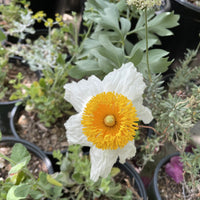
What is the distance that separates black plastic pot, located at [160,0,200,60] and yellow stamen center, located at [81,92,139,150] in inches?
18.2

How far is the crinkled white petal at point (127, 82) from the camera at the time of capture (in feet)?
1.65

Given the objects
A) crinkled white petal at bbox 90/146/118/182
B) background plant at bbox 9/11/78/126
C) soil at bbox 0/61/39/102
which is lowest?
soil at bbox 0/61/39/102

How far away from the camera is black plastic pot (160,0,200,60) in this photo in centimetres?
78

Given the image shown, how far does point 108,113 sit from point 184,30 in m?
0.51

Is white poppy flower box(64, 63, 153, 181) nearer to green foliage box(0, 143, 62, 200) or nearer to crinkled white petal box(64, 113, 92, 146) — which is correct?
crinkled white petal box(64, 113, 92, 146)

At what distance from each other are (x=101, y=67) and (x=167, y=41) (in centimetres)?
40

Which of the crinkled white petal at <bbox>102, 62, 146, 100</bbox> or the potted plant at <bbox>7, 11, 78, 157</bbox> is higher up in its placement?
the crinkled white petal at <bbox>102, 62, 146, 100</bbox>

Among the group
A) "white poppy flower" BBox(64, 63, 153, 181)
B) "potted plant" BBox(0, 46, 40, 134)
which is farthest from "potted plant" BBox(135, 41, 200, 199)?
"potted plant" BBox(0, 46, 40, 134)

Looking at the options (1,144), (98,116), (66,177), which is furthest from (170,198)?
(1,144)

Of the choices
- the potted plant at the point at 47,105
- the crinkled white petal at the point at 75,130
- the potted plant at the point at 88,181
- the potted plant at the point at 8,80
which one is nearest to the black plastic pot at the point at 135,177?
the potted plant at the point at 88,181

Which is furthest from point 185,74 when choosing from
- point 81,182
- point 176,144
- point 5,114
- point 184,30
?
point 5,114

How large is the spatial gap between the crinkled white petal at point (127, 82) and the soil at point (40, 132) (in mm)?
563

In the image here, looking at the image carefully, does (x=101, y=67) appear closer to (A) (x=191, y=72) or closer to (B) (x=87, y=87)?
(B) (x=87, y=87)

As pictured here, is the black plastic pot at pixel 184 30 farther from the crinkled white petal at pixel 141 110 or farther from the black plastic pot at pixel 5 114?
the black plastic pot at pixel 5 114
